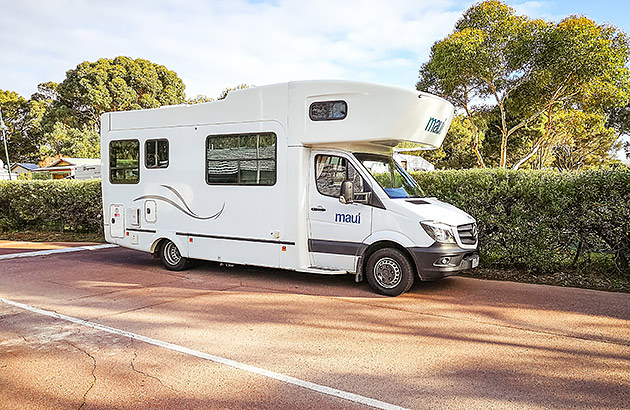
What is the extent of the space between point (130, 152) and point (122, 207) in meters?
1.15

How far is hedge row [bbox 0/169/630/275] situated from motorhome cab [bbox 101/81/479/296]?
1537mm

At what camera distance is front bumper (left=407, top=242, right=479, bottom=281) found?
724cm

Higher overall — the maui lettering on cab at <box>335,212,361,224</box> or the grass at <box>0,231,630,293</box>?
the maui lettering on cab at <box>335,212,361,224</box>

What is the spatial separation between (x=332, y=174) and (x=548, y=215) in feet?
13.5

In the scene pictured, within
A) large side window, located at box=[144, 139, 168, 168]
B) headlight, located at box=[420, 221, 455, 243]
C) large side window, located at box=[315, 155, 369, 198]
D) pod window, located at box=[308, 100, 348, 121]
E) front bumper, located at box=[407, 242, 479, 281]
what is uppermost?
pod window, located at box=[308, 100, 348, 121]

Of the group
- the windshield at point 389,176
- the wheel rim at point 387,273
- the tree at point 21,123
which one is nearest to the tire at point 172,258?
the wheel rim at point 387,273

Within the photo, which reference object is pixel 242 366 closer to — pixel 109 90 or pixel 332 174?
pixel 332 174

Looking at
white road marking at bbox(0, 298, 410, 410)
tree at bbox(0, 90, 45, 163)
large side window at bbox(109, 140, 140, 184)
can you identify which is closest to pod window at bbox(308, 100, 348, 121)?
large side window at bbox(109, 140, 140, 184)

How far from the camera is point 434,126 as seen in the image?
27.4 feet

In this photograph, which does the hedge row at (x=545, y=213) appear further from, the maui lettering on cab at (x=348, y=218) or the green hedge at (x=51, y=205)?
the green hedge at (x=51, y=205)

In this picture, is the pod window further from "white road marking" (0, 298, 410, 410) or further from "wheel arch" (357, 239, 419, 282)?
"white road marking" (0, 298, 410, 410)

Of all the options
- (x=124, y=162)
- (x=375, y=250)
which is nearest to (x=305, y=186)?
(x=375, y=250)

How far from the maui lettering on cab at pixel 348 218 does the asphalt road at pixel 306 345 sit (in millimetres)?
1139

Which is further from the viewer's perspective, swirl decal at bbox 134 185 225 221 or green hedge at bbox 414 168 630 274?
swirl decal at bbox 134 185 225 221
